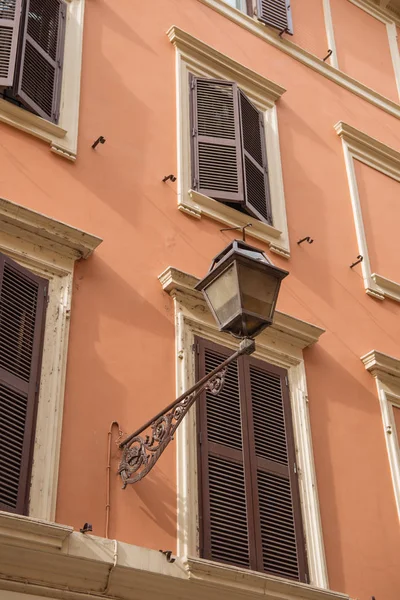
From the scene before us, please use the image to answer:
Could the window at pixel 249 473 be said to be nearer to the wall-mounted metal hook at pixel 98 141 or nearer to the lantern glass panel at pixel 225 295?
the lantern glass panel at pixel 225 295

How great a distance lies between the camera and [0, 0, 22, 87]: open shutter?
8.27 metres

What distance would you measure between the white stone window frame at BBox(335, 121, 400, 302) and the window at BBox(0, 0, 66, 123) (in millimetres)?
3706

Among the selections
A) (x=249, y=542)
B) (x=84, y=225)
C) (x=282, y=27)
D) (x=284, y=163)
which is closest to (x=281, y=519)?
(x=249, y=542)

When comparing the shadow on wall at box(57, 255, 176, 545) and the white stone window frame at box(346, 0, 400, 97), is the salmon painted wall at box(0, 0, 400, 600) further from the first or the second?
the white stone window frame at box(346, 0, 400, 97)

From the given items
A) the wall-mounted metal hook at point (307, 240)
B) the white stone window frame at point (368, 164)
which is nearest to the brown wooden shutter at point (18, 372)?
the wall-mounted metal hook at point (307, 240)

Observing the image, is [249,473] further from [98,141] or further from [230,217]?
[98,141]

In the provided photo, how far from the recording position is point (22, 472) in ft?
20.6

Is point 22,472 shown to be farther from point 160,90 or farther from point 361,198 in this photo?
point 361,198

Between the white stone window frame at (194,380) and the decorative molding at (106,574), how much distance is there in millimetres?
182

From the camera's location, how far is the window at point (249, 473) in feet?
23.5

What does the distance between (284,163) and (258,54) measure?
1.71 meters

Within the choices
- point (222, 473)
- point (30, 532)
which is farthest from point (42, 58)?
point (30, 532)

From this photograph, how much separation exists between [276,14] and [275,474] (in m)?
6.54

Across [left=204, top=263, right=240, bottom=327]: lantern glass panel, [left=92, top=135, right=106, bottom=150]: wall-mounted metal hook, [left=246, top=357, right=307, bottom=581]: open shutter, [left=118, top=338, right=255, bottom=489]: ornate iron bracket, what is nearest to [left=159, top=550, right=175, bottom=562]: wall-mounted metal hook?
[left=118, top=338, right=255, bottom=489]: ornate iron bracket
